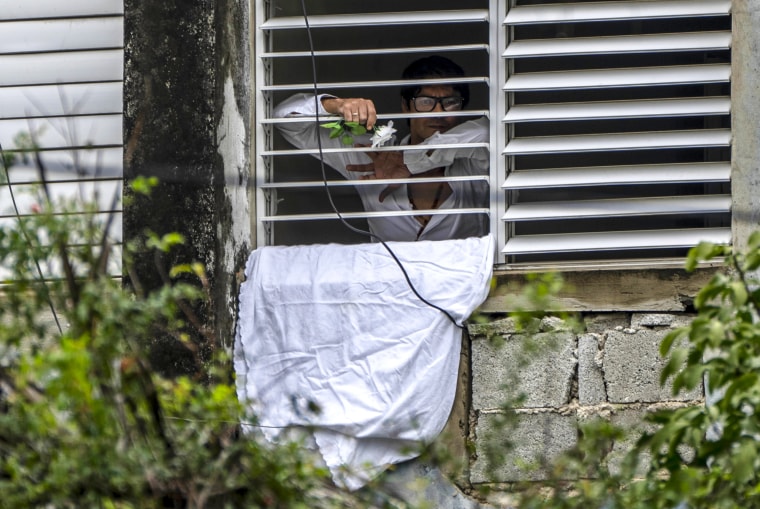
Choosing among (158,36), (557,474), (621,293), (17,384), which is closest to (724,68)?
(621,293)

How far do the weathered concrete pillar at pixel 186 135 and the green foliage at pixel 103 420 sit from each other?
2259 mm

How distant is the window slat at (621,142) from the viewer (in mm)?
5520

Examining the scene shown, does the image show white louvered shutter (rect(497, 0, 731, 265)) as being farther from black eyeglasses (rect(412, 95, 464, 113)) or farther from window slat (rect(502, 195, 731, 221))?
black eyeglasses (rect(412, 95, 464, 113))

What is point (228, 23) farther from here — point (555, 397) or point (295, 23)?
point (555, 397)

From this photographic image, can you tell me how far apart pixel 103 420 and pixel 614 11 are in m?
3.75

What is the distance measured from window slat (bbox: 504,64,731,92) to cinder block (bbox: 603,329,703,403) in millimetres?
1165

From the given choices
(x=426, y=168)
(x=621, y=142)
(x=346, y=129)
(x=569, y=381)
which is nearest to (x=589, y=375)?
(x=569, y=381)

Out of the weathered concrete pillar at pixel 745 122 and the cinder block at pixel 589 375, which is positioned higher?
the weathered concrete pillar at pixel 745 122

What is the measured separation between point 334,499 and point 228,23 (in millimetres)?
3147

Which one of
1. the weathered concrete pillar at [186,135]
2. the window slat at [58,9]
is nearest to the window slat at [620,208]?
the weathered concrete pillar at [186,135]

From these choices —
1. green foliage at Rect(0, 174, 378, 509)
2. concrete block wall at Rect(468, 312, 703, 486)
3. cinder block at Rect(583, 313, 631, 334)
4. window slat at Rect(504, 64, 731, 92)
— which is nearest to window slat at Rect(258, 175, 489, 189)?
window slat at Rect(504, 64, 731, 92)

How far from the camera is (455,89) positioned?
600 cm

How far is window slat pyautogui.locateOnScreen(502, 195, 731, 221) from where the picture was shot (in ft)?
18.0

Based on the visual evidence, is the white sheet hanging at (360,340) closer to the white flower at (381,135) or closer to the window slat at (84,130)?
the white flower at (381,135)
